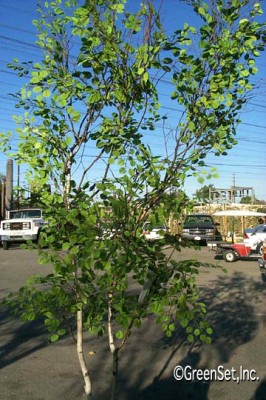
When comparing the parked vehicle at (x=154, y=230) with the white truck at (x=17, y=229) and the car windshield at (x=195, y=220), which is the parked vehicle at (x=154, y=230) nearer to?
the car windshield at (x=195, y=220)

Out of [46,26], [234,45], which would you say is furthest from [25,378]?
[234,45]

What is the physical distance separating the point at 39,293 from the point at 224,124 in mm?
1493

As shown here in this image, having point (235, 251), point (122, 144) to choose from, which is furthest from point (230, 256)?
point (122, 144)

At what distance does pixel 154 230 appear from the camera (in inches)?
92.7

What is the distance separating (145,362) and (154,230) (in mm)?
3125

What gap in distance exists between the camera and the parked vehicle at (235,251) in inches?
667

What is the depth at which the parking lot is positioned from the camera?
4137 millimetres

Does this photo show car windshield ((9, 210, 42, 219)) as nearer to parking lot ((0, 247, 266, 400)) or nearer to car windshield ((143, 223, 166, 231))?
parking lot ((0, 247, 266, 400))

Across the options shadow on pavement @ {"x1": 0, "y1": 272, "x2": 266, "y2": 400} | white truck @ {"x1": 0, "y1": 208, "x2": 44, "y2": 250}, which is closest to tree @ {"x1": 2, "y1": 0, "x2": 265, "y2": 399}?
shadow on pavement @ {"x1": 0, "y1": 272, "x2": 266, "y2": 400}

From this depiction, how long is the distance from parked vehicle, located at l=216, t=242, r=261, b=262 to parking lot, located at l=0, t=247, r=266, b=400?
940cm

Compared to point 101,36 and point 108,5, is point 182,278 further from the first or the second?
point 108,5

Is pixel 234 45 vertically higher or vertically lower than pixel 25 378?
higher

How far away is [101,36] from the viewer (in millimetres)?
2412

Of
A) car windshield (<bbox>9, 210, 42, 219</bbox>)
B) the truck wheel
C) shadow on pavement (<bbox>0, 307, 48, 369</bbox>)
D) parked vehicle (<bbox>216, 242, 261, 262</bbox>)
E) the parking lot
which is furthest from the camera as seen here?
car windshield (<bbox>9, 210, 42, 219</bbox>)
